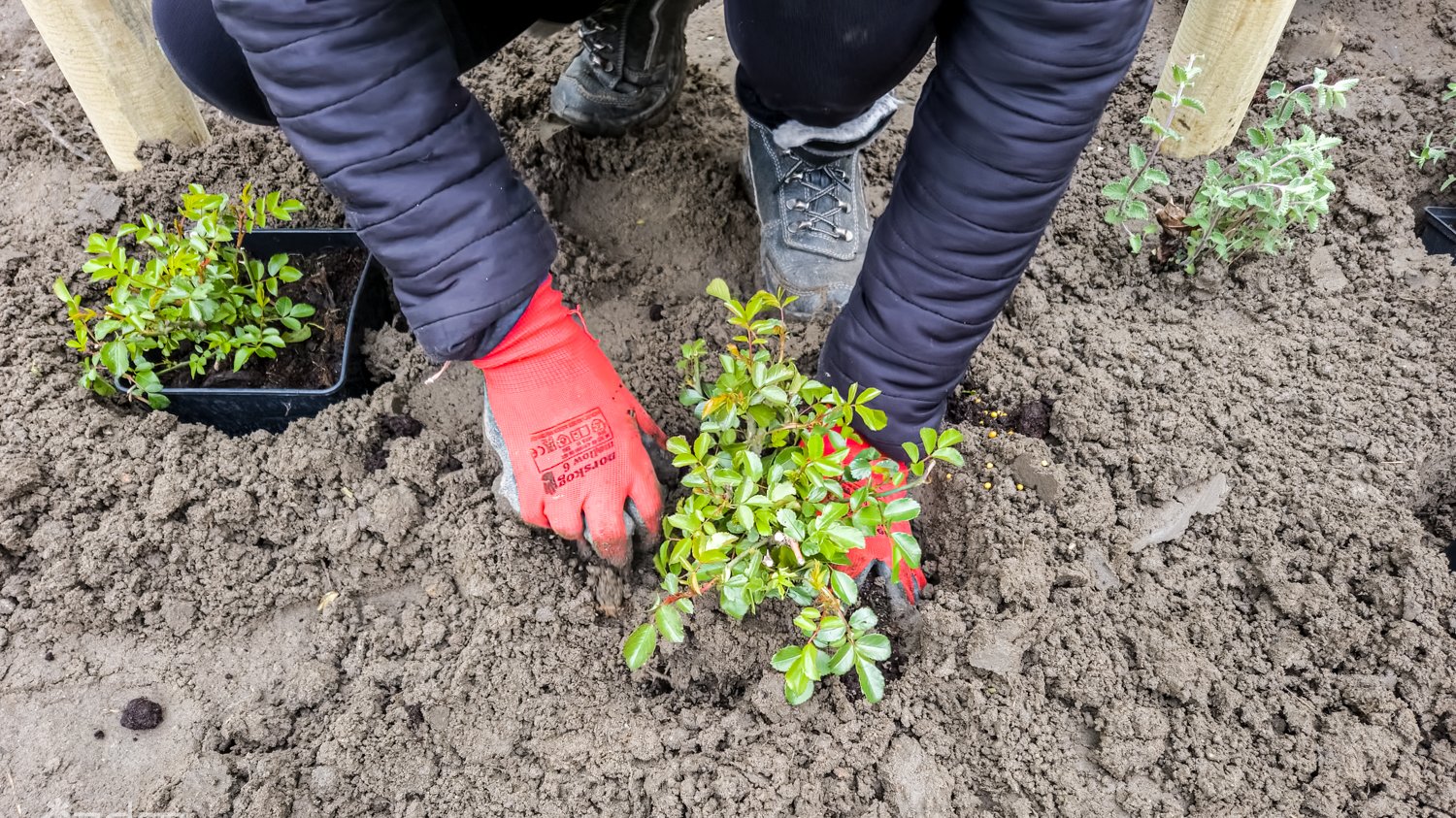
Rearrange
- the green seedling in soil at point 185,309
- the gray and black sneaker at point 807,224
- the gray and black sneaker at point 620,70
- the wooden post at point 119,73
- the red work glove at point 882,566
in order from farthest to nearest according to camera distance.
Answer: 1. the gray and black sneaker at point 620,70
2. the gray and black sneaker at point 807,224
3. the wooden post at point 119,73
4. the green seedling in soil at point 185,309
5. the red work glove at point 882,566

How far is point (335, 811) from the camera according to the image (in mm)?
1420

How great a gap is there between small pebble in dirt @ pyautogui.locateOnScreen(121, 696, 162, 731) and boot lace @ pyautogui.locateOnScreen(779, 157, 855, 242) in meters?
1.61

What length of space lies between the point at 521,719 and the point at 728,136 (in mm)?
1674

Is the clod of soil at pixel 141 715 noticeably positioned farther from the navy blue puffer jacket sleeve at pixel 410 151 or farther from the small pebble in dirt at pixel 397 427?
the navy blue puffer jacket sleeve at pixel 410 151

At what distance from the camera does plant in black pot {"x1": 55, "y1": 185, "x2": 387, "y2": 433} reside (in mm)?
1712

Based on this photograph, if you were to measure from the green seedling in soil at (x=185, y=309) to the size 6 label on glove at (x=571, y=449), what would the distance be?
2.11ft

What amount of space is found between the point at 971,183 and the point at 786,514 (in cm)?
56

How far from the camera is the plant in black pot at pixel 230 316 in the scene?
1.71 meters

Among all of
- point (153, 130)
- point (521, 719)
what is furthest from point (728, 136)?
point (521, 719)

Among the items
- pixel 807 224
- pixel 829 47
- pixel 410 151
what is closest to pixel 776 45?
pixel 829 47

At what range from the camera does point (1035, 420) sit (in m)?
1.85

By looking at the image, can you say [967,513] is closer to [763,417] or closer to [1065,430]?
[1065,430]

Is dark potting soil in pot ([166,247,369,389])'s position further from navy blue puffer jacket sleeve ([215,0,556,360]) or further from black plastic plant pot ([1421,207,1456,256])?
black plastic plant pot ([1421,207,1456,256])

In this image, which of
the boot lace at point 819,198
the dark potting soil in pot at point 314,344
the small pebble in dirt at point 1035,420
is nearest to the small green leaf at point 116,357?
Result: the dark potting soil in pot at point 314,344
